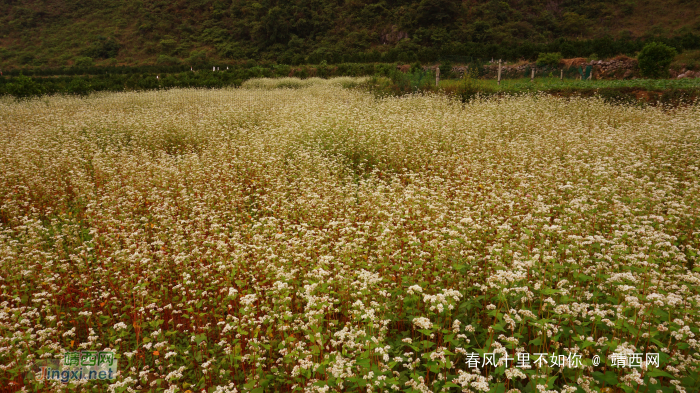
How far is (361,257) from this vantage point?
4418 millimetres

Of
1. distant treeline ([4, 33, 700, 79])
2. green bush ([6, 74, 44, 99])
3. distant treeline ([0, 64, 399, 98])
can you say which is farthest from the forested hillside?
green bush ([6, 74, 44, 99])

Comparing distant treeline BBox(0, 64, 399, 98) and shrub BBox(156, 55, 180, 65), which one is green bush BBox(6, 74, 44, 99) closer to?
distant treeline BBox(0, 64, 399, 98)

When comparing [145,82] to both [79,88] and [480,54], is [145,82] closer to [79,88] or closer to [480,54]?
[79,88]

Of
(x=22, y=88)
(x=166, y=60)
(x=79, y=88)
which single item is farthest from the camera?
(x=166, y=60)

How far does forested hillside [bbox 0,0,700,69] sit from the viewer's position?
186ft

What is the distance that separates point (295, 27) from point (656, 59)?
56.6 m

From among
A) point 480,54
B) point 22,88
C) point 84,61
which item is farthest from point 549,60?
point 84,61

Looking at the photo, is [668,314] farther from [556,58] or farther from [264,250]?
[556,58]

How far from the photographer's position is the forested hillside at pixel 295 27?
186 feet

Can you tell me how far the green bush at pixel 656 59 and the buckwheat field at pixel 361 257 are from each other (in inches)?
637

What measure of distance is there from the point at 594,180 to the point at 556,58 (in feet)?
102

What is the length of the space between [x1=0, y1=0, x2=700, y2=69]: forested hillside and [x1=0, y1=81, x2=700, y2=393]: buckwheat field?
40904 millimetres

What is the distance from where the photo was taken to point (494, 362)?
2953 millimetres

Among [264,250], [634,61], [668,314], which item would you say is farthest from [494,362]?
[634,61]
